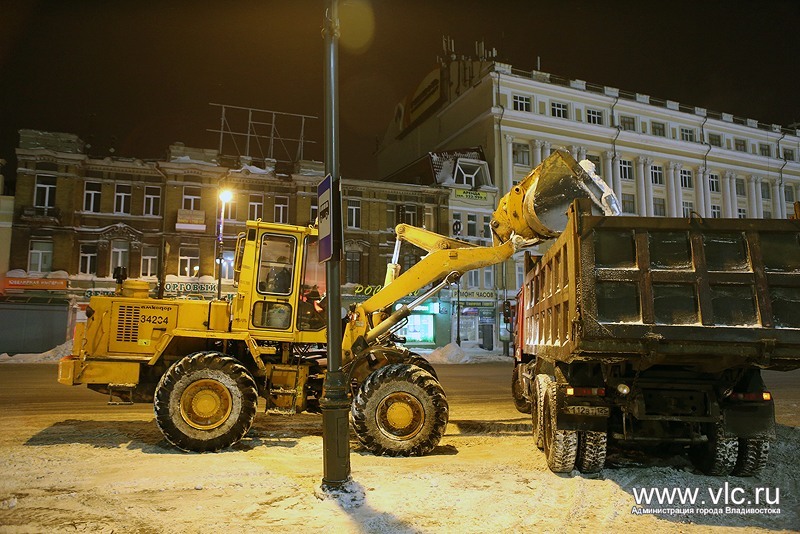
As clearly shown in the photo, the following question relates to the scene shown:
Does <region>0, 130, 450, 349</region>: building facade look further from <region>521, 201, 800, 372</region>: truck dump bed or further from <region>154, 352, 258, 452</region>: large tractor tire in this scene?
<region>521, 201, 800, 372</region>: truck dump bed

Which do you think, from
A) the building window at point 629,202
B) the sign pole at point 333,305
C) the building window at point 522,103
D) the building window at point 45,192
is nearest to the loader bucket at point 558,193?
the sign pole at point 333,305

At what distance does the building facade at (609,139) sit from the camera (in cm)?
4147

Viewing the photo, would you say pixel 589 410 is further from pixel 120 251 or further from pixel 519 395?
pixel 120 251

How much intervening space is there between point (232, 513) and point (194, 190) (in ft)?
105

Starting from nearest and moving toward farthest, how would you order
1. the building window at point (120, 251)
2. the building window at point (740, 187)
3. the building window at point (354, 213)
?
the building window at point (120, 251)
the building window at point (354, 213)
the building window at point (740, 187)

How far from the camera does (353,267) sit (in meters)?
37.4

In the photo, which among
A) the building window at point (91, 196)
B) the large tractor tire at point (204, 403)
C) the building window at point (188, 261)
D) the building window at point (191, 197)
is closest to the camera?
the large tractor tire at point (204, 403)

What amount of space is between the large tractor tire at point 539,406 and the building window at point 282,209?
2990cm

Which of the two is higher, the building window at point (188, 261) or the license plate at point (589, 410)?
the building window at point (188, 261)

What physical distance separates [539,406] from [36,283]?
32.9 metres

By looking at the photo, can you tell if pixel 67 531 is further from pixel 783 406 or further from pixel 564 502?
pixel 783 406

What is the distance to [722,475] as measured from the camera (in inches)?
259

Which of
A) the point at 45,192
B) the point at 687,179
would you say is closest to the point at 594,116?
the point at 687,179

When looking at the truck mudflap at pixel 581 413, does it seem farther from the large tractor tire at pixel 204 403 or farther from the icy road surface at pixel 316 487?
the large tractor tire at pixel 204 403
